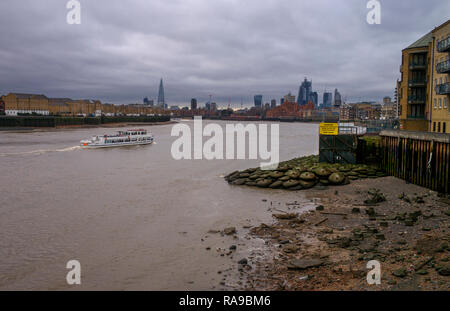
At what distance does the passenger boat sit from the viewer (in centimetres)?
6994

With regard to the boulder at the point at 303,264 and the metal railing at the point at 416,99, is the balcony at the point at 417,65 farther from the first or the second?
the boulder at the point at 303,264

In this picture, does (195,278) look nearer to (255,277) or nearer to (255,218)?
(255,277)

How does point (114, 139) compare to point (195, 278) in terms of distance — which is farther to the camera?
point (114, 139)

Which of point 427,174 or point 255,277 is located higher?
point 427,174

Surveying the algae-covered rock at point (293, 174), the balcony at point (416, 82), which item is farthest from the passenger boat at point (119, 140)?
the balcony at point (416, 82)

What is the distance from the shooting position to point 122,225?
19.7m

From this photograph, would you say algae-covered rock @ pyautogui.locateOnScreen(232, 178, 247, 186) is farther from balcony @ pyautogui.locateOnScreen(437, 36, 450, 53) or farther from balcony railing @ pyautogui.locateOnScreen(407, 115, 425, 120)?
balcony railing @ pyautogui.locateOnScreen(407, 115, 425, 120)

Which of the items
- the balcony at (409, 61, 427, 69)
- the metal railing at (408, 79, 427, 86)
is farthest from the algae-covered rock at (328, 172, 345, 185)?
the balcony at (409, 61, 427, 69)

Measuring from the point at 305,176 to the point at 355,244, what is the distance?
14564 millimetres

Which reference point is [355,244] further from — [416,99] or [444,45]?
[416,99]

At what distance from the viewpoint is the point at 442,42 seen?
36875 millimetres

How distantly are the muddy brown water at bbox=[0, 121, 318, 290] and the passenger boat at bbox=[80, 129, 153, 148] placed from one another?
102 feet
